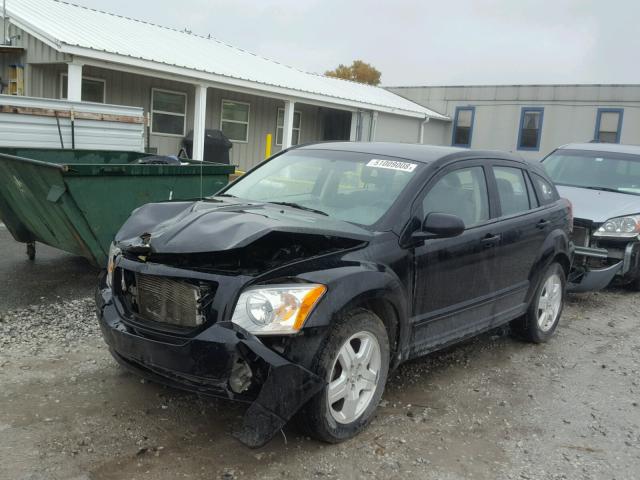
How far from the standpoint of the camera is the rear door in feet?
16.0

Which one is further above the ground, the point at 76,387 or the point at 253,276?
the point at 253,276

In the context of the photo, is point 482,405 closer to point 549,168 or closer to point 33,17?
point 549,168

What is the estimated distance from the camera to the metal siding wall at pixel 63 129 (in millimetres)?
8531

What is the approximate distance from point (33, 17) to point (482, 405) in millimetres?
12796

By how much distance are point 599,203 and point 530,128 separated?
57.5 feet

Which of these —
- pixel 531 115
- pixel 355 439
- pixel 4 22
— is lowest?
pixel 355 439

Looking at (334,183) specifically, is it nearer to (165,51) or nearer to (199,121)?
(199,121)

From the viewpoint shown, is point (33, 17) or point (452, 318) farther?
point (33, 17)

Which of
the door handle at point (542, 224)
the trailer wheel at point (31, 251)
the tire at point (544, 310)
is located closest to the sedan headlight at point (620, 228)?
the tire at point (544, 310)

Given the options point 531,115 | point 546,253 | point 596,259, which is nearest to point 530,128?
point 531,115

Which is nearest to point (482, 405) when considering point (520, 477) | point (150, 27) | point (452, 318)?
point (452, 318)

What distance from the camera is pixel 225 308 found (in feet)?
10.4

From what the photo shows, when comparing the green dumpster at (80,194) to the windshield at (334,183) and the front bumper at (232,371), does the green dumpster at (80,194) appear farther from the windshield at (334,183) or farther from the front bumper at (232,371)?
the front bumper at (232,371)

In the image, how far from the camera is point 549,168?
29.3 feet
